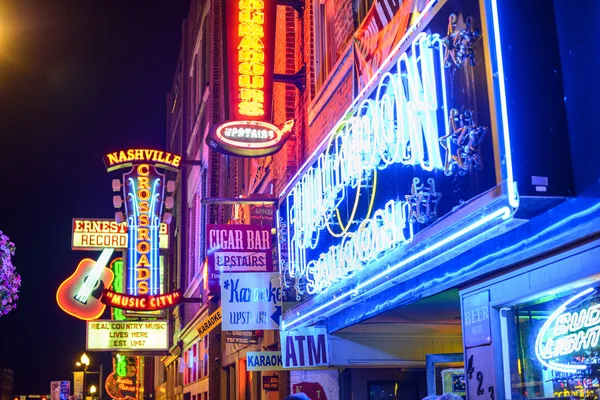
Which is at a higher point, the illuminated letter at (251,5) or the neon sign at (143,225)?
the illuminated letter at (251,5)

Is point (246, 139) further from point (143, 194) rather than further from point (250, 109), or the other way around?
point (143, 194)

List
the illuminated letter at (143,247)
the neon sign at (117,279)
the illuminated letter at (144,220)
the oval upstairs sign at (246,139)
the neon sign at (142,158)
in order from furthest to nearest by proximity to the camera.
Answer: the neon sign at (117,279), the illuminated letter at (143,247), the illuminated letter at (144,220), the neon sign at (142,158), the oval upstairs sign at (246,139)

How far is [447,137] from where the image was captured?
5.85 metres

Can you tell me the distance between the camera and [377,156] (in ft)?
24.2

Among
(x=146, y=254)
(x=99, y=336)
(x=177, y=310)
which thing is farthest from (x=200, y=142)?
(x=177, y=310)

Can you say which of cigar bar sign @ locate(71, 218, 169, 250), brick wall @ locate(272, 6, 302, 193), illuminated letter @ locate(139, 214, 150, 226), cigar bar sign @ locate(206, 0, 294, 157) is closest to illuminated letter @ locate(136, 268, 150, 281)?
illuminated letter @ locate(139, 214, 150, 226)

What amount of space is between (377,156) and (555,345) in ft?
7.97

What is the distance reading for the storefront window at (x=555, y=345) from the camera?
5391mm

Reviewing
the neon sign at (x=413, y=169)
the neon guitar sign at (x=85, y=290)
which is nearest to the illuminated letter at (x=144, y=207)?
the neon guitar sign at (x=85, y=290)

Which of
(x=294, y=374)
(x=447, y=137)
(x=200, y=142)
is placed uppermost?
(x=200, y=142)

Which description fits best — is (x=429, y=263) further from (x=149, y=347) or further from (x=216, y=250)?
(x=149, y=347)

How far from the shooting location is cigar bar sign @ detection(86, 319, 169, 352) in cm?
2694

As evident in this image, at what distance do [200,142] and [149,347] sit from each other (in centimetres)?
731

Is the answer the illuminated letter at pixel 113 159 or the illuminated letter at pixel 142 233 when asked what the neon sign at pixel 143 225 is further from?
the illuminated letter at pixel 113 159
